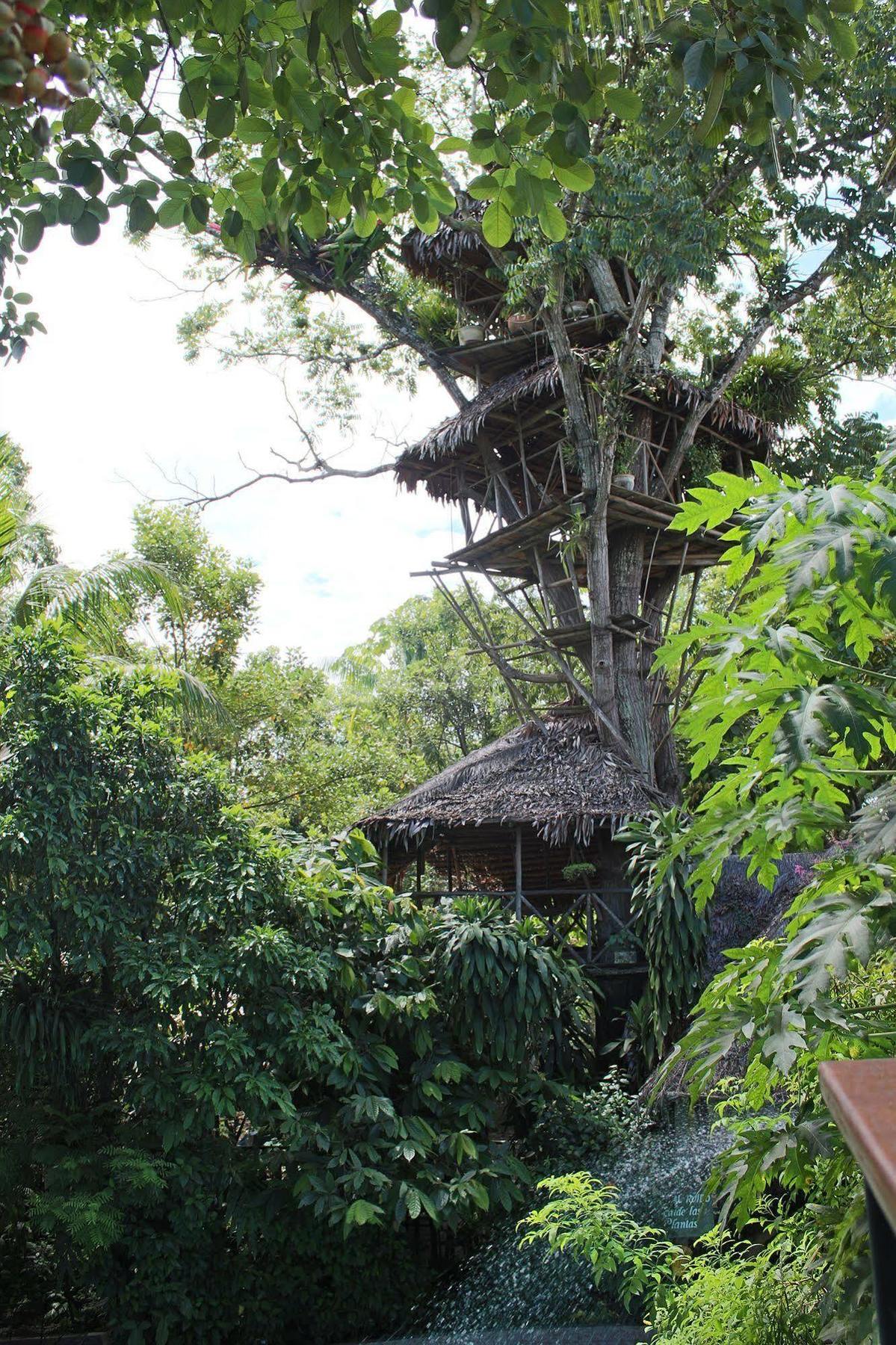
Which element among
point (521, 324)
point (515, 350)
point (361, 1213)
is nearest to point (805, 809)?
point (361, 1213)

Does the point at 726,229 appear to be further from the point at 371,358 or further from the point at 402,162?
the point at 402,162

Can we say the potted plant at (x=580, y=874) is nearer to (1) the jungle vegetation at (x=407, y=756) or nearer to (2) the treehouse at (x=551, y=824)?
(2) the treehouse at (x=551, y=824)

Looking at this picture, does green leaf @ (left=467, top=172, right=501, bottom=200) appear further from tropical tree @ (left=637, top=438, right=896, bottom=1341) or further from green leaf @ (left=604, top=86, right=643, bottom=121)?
tropical tree @ (left=637, top=438, right=896, bottom=1341)

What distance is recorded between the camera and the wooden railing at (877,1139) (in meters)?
0.64

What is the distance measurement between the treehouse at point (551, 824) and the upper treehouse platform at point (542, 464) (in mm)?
2047

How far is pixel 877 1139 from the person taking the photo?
2.20 feet

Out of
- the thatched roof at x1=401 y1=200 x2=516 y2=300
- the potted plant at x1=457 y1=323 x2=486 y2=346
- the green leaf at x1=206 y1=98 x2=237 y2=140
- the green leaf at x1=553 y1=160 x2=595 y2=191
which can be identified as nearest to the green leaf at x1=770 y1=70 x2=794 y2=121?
the green leaf at x1=553 y1=160 x2=595 y2=191

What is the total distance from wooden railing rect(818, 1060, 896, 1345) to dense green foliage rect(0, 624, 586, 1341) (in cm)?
574

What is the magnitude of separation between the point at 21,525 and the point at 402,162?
706cm

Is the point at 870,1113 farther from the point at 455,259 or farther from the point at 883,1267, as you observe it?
the point at 455,259

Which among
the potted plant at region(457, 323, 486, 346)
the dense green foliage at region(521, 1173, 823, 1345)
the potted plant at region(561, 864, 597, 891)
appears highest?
the potted plant at region(457, 323, 486, 346)

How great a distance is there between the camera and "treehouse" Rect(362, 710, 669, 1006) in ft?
33.4

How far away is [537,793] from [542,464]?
4.25m

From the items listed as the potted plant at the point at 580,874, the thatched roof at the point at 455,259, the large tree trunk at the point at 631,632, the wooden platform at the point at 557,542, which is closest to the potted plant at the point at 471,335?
the thatched roof at the point at 455,259
